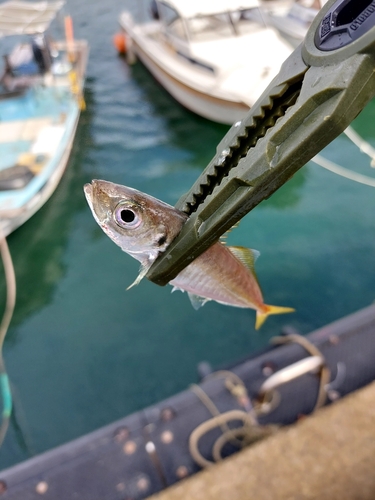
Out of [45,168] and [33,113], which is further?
[33,113]

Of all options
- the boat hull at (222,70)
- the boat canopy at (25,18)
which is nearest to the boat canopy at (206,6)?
the boat hull at (222,70)

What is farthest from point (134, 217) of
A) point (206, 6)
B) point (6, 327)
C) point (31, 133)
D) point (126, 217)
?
point (206, 6)

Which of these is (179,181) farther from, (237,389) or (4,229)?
(237,389)

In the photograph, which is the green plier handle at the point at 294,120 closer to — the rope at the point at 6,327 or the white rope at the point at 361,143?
the rope at the point at 6,327

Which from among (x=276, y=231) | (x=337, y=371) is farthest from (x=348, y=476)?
(x=276, y=231)

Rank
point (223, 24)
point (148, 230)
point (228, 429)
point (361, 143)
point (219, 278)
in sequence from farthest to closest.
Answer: point (223, 24) → point (361, 143) → point (228, 429) → point (219, 278) → point (148, 230)

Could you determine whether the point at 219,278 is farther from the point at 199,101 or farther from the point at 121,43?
the point at 121,43

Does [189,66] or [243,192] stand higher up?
[243,192]
